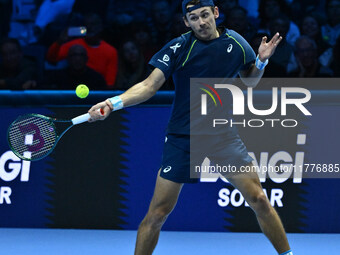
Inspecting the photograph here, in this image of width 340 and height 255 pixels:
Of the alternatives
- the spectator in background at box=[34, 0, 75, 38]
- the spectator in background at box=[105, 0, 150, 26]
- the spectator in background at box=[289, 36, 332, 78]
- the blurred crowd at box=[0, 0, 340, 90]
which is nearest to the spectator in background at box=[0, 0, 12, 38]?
the blurred crowd at box=[0, 0, 340, 90]

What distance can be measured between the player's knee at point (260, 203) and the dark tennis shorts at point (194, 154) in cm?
22

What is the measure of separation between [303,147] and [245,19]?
1.98 metres

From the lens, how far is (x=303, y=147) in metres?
5.77

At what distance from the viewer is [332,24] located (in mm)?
7723

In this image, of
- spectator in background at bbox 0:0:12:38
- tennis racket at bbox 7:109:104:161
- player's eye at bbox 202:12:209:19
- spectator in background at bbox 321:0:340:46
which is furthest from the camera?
spectator in background at bbox 0:0:12:38

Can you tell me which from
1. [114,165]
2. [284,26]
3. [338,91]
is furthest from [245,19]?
[114,165]

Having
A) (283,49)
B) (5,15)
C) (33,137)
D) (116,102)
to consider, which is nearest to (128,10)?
(5,15)

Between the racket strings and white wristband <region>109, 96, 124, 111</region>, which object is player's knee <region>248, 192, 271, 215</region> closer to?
white wristband <region>109, 96, 124, 111</region>

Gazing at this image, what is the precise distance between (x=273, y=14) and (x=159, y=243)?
3.34 meters

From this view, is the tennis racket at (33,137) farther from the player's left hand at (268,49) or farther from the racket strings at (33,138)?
the player's left hand at (268,49)

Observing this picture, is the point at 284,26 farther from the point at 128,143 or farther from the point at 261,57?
the point at 261,57

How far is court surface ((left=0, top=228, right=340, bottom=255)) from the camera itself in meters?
5.34

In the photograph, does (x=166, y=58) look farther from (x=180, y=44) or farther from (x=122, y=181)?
(x=122, y=181)

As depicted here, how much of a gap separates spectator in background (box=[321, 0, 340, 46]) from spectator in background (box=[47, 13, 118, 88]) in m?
2.55
